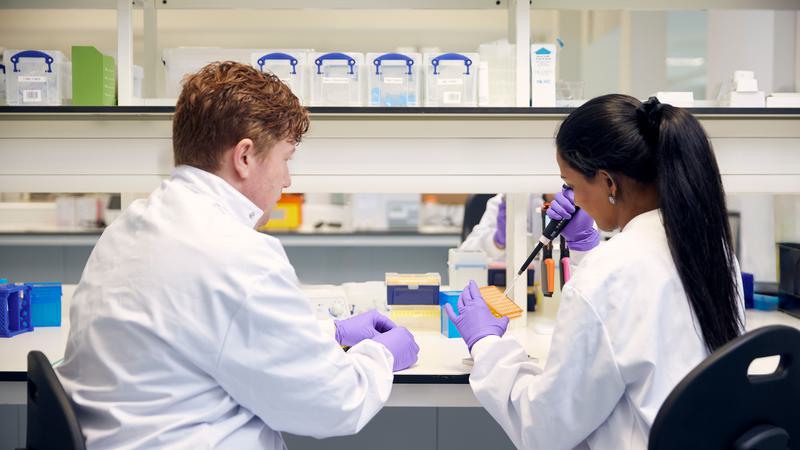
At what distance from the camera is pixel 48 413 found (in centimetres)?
112

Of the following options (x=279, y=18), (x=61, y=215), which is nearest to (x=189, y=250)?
(x=279, y=18)

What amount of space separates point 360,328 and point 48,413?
2.64ft

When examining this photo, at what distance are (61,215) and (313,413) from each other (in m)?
4.78

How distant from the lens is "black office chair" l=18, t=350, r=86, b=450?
1.06 metres

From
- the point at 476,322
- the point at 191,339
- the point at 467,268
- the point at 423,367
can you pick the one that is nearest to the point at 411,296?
the point at 467,268

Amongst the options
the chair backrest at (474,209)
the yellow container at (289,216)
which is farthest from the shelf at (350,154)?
the yellow container at (289,216)

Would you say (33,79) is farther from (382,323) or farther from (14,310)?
(382,323)

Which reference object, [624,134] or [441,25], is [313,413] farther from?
[441,25]

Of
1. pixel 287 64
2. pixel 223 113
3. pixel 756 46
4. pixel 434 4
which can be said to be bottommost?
pixel 223 113

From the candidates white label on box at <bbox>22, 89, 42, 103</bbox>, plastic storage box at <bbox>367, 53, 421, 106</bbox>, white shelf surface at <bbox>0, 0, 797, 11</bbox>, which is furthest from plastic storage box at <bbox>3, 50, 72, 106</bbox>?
plastic storage box at <bbox>367, 53, 421, 106</bbox>

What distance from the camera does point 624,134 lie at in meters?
1.30

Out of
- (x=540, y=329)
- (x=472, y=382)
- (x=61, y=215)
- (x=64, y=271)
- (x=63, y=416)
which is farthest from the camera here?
(x=61, y=215)

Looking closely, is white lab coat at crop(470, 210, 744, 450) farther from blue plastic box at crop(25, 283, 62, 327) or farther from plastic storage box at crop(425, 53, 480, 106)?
blue plastic box at crop(25, 283, 62, 327)

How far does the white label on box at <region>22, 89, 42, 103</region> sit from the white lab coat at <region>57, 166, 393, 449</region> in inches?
48.3
